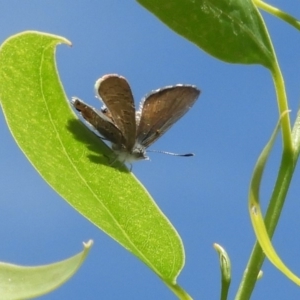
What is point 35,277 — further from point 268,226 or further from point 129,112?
point 129,112

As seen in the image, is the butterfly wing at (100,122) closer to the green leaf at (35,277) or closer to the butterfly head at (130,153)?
the butterfly head at (130,153)

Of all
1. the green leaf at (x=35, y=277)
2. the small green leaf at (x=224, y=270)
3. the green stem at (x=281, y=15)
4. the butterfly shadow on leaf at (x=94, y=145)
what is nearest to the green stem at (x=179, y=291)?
the small green leaf at (x=224, y=270)

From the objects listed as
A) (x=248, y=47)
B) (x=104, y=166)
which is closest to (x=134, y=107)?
(x=104, y=166)

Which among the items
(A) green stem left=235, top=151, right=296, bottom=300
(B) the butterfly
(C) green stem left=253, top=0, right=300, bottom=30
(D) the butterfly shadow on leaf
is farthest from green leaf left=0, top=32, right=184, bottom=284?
(C) green stem left=253, top=0, right=300, bottom=30

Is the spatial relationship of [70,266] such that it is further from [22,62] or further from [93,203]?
[22,62]

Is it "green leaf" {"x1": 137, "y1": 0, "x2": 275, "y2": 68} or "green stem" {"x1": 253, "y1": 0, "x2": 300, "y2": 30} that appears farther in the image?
"green stem" {"x1": 253, "y1": 0, "x2": 300, "y2": 30}

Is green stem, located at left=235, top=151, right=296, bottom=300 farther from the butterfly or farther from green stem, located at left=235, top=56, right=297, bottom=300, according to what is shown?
the butterfly

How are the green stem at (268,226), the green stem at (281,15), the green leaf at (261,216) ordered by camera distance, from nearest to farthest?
the green leaf at (261,216) → the green stem at (268,226) → the green stem at (281,15)
